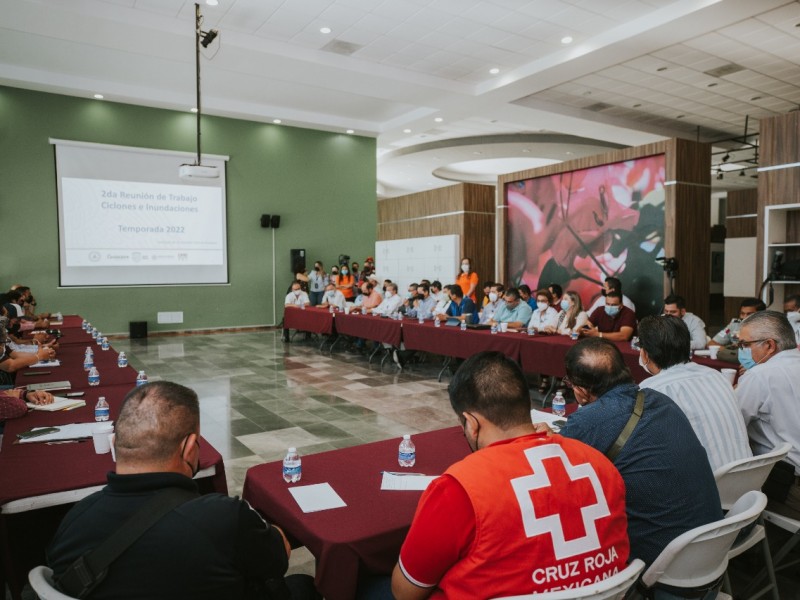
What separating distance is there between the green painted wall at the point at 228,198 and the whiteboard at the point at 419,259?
1.53m

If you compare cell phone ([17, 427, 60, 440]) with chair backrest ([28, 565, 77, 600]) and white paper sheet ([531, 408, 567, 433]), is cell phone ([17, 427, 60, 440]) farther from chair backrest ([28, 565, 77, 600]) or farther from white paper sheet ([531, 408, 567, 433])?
white paper sheet ([531, 408, 567, 433])

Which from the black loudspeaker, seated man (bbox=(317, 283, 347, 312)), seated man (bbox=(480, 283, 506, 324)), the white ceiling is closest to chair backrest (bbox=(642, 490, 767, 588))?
seated man (bbox=(480, 283, 506, 324))

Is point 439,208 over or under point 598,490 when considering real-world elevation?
over

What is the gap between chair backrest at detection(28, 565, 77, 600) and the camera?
1.06m

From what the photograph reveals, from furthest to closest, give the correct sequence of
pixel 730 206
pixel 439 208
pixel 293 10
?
pixel 730 206, pixel 439 208, pixel 293 10

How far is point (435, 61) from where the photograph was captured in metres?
8.67

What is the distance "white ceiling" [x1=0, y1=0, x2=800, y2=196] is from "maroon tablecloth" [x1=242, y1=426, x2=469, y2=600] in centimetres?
628

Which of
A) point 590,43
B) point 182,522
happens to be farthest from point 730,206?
point 182,522

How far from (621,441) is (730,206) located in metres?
15.9

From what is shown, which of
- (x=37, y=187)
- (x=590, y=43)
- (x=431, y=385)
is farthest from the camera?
(x=37, y=187)

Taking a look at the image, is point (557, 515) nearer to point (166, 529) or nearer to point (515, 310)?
point (166, 529)

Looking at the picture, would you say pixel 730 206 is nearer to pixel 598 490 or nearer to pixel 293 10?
pixel 293 10

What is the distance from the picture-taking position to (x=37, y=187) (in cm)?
978

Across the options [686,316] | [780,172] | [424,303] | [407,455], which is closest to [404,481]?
[407,455]
